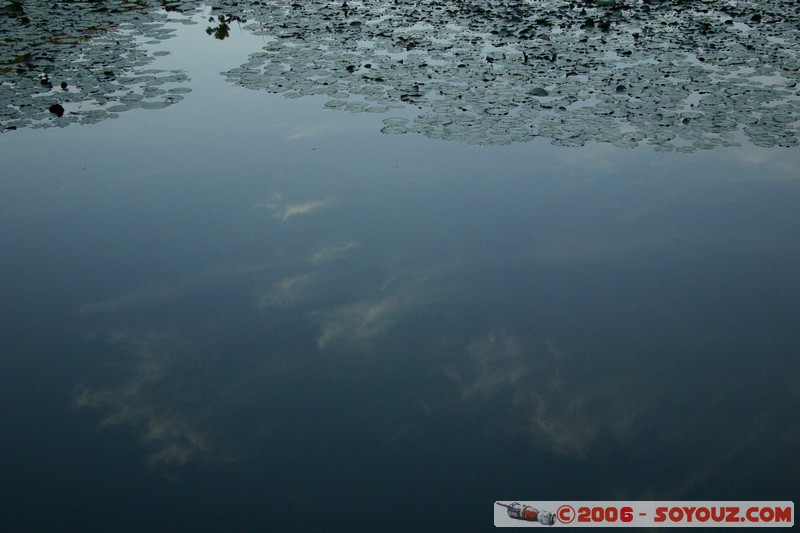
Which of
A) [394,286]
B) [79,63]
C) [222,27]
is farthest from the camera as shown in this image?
[222,27]

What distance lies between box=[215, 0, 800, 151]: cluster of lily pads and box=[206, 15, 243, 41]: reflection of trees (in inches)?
18.1

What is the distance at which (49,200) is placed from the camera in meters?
6.54

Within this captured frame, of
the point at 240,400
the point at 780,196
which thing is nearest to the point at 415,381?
the point at 240,400

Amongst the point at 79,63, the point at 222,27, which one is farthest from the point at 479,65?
the point at 79,63

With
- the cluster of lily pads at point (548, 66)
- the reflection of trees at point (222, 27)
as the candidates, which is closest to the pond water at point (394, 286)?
the cluster of lily pads at point (548, 66)

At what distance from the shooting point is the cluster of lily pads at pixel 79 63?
8.27 metres

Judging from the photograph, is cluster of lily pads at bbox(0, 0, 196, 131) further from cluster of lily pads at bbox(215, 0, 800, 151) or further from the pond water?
cluster of lily pads at bbox(215, 0, 800, 151)

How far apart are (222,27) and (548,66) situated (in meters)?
5.10

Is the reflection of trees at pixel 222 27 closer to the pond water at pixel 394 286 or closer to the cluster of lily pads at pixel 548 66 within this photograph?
the cluster of lily pads at pixel 548 66

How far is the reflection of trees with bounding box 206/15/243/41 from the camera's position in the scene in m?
10.8

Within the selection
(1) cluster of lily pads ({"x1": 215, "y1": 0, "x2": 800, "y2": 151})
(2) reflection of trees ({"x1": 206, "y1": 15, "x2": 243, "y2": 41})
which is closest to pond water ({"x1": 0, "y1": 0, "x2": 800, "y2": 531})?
(1) cluster of lily pads ({"x1": 215, "y1": 0, "x2": 800, "y2": 151})

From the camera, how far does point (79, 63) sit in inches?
374

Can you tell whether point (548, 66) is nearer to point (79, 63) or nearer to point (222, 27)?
point (222, 27)

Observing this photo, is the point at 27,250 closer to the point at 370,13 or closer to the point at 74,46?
the point at 74,46
